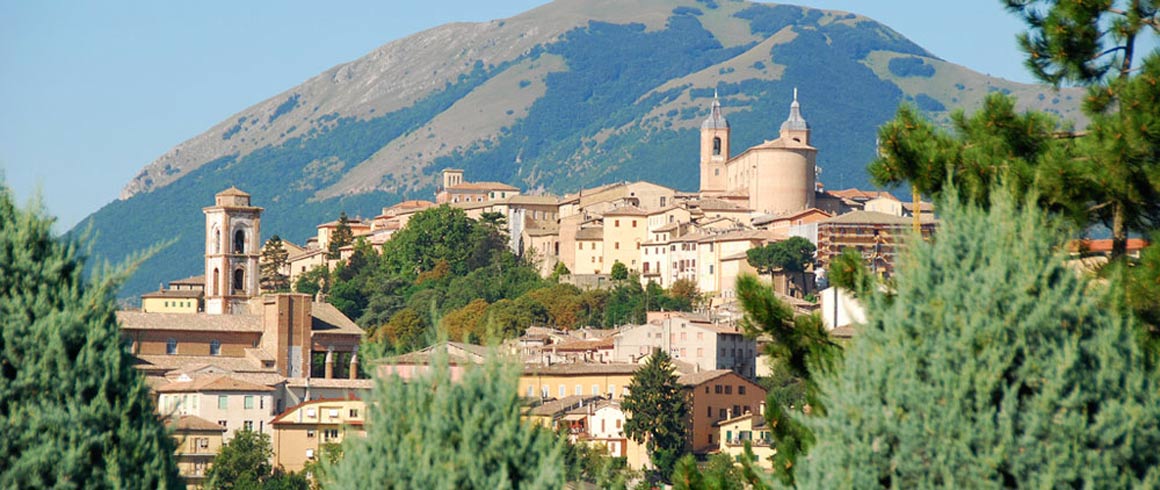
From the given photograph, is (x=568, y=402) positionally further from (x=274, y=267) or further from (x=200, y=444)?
(x=274, y=267)

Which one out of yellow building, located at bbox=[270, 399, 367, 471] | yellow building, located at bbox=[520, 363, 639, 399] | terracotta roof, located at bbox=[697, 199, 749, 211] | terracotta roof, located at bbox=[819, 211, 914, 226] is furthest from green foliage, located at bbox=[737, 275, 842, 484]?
terracotta roof, located at bbox=[697, 199, 749, 211]

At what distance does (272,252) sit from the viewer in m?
118

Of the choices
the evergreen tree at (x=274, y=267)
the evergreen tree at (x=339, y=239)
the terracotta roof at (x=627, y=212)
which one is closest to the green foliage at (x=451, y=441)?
the terracotta roof at (x=627, y=212)

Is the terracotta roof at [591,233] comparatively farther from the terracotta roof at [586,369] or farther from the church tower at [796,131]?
the terracotta roof at [586,369]

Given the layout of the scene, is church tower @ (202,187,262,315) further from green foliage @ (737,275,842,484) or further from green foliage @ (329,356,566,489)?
green foliage @ (329,356,566,489)

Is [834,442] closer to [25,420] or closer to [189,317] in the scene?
[25,420]

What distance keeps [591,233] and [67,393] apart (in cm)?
9362

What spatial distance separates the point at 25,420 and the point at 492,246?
9970 centimetres

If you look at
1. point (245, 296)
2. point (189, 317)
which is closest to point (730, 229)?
point (245, 296)

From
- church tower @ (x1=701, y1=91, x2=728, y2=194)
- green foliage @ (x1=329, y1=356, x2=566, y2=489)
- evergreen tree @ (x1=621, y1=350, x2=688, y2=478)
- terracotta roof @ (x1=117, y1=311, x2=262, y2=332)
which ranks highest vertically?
church tower @ (x1=701, y1=91, x2=728, y2=194)

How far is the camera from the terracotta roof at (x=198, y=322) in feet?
239

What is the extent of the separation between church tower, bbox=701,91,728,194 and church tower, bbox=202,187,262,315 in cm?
4790

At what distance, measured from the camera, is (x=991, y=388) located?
31.7 ft

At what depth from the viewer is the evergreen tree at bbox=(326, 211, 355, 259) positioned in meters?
119
